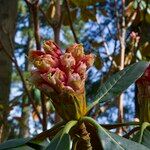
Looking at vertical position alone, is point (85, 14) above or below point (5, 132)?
above

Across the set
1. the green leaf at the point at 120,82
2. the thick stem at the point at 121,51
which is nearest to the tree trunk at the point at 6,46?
the thick stem at the point at 121,51

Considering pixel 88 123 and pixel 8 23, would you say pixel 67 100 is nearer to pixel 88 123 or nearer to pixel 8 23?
pixel 88 123

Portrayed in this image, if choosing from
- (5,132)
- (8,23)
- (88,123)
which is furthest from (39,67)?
(8,23)

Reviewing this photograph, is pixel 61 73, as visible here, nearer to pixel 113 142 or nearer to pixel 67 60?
pixel 67 60

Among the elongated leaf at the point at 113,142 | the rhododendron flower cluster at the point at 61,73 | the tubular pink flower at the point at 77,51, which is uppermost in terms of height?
the tubular pink flower at the point at 77,51

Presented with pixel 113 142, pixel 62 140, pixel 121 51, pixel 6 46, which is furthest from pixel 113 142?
pixel 6 46

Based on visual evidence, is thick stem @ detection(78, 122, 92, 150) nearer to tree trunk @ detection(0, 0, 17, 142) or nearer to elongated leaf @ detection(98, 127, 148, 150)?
elongated leaf @ detection(98, 127, 148, 150)

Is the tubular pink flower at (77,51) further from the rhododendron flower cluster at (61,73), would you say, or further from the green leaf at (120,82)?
the green leaf at (120,82)
